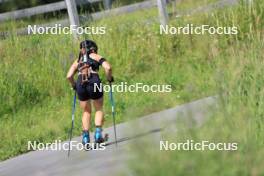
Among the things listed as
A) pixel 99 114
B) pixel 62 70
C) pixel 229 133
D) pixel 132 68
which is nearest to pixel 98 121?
pixel 99 114

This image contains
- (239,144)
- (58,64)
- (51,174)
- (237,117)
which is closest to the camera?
(239,144)

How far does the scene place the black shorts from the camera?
10.3 m

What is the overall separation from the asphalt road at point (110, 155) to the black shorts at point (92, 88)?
66 cm

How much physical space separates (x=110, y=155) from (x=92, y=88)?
1.05 meters

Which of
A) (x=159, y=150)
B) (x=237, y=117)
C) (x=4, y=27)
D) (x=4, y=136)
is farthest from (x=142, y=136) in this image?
(x=4, y=27)

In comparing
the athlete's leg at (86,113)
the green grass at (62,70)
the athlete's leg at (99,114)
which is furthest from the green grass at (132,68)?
the athlete's leg at (86,113)

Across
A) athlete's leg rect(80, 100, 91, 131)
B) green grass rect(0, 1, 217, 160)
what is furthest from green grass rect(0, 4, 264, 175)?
athlete's leg rect(80, 100, 91, 131)

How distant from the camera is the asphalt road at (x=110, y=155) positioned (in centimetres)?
628

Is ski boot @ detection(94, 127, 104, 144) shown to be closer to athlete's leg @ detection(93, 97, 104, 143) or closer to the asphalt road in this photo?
athlete's leg @ detection(93, 97, 104, 143)

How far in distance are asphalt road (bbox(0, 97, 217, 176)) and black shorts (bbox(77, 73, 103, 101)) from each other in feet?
2.15

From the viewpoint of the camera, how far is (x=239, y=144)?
652 centimetres

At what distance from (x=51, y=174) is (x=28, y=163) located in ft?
3.68

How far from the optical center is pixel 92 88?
33.9 ft

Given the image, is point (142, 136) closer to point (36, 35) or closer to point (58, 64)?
point (58, 64)
